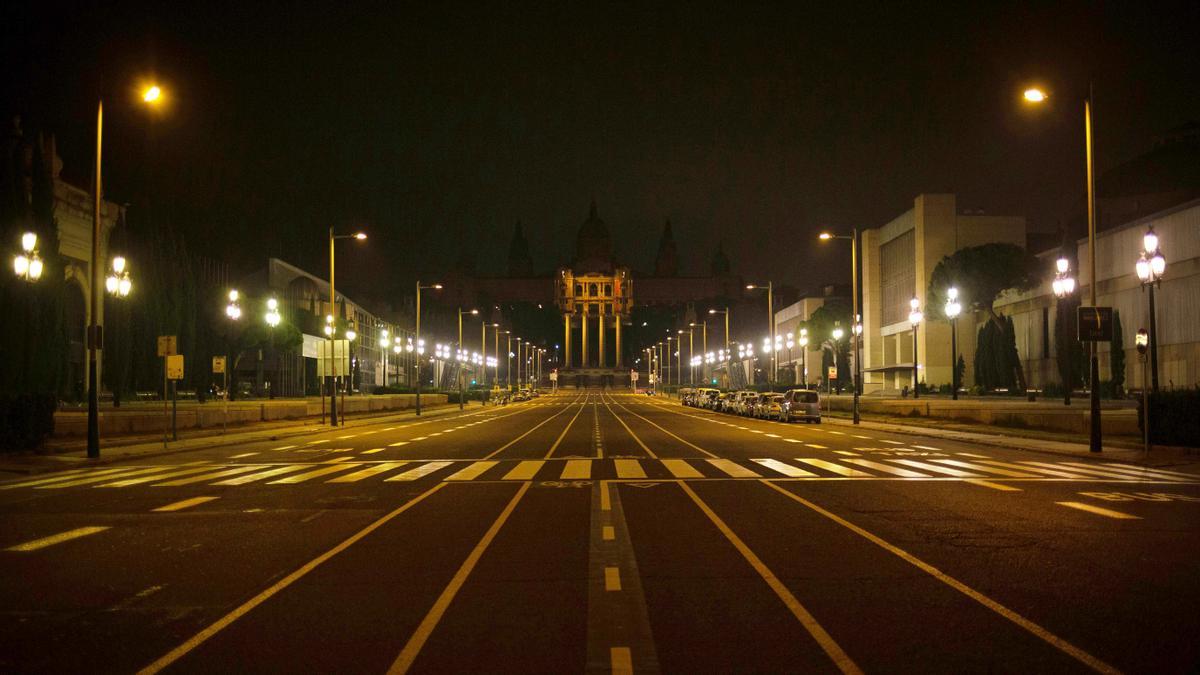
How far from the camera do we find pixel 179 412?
1532 inches

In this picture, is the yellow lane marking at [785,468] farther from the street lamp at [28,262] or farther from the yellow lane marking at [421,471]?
the street lamp at [28,262]

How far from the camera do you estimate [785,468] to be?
20.3 m

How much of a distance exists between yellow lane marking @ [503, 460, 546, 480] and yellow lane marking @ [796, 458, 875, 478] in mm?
6202

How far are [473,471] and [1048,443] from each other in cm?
1897

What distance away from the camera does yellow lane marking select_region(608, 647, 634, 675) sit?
230 inches

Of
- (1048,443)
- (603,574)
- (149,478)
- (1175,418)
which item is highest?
(1175,418)

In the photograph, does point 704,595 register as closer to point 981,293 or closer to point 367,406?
point 367,406

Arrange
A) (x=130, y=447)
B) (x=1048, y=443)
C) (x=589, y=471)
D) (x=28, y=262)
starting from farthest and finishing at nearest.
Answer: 1. (x=28, y=262)
2. (x=1048, y=443)
3. (x=130, y=447)
4. (x=589, y=471)

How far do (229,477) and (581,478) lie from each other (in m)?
7.11

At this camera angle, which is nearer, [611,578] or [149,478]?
[611,578]

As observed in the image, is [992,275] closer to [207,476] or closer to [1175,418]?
[1175,418]

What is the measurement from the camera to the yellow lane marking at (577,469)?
18312mm

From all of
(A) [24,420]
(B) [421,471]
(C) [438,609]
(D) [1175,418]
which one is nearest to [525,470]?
(B) [421,471]

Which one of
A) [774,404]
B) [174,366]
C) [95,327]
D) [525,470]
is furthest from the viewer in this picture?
[774,404]
